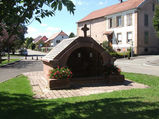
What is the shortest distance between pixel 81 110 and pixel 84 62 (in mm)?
6885

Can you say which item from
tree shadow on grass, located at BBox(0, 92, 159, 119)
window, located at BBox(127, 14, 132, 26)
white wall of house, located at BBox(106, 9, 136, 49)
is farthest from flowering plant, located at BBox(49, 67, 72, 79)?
window, located at BBox(127, 14, 132, 26)

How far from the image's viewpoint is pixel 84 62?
11.9 m

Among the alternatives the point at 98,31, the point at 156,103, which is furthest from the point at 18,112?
the point at 98,31

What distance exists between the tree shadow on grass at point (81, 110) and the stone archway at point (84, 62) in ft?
17.7

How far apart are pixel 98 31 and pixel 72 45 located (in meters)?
34.3

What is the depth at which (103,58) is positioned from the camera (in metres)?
10.3

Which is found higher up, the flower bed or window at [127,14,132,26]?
window at [127,14,132,26]

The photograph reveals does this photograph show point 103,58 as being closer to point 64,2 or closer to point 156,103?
point 156,103

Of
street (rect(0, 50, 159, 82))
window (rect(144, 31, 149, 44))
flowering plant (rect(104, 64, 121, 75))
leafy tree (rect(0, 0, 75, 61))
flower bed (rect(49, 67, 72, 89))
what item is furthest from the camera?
window (rect(144, 31, 149, 44))

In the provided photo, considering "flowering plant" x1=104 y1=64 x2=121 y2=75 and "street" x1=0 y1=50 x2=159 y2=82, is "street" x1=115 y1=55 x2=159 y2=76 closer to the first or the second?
"street" x1=0 y1=50 x2=159 y2=82

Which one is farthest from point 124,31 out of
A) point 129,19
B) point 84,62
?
point 84,62

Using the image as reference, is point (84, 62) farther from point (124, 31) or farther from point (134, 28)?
point (124, 31)

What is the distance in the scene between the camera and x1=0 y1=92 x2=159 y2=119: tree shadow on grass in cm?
466

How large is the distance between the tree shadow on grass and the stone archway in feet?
17.7
